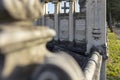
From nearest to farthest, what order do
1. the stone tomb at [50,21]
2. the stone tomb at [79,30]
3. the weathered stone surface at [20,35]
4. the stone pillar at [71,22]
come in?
the weathered stone surface at [20,35] → the stone tomb at [79,30] → the stone pillar at [71,22] → the stone tomb at [50,21]

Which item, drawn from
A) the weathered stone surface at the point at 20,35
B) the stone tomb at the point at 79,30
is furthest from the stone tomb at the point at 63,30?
the weathered stone surface at the point at 20,35

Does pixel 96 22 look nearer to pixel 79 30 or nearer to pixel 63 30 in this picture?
pixel 79 30

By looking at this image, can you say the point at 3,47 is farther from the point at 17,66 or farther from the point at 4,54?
the point at 17,66

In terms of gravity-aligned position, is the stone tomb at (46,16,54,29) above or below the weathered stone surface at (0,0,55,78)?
above

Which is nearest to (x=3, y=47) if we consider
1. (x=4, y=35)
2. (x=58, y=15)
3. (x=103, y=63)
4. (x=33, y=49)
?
(x=4, y=35)

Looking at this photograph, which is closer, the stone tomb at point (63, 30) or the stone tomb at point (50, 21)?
the stone tomb at point (63, 30)

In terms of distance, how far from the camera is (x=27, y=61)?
146cm

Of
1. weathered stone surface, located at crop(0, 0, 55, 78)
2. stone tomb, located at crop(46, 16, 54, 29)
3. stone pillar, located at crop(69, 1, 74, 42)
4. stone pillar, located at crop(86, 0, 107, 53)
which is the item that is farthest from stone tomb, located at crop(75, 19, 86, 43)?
weathered stone surface, located at crop(0, 0, 55, 78)

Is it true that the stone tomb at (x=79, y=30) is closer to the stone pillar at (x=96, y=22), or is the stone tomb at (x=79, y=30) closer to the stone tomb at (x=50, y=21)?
the stone pillar at (x=96, y=22)

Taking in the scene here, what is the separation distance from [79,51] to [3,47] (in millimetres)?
10271

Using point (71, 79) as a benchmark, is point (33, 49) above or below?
above

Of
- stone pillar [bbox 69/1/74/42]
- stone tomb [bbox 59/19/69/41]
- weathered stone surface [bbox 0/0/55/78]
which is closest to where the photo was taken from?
weathered stone surface [bbox 0/0/55/78]

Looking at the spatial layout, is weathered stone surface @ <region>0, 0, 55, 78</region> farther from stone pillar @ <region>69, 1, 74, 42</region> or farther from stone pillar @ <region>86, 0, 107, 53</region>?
stone pillar @ <region>69, 1, 74, 42</region>

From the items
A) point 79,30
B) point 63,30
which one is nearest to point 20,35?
point 79,30
